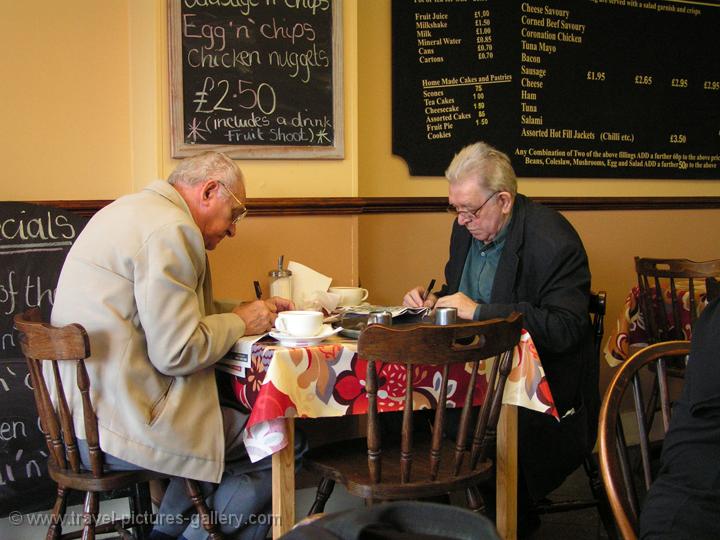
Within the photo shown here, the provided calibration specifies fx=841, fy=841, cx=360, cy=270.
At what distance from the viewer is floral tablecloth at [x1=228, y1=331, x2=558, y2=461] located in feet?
Result: 6.79

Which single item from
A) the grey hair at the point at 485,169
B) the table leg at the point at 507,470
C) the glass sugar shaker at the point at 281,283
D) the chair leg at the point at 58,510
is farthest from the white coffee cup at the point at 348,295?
the chair leg at the point at 58,510

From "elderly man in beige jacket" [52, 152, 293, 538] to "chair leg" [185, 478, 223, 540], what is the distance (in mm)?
54

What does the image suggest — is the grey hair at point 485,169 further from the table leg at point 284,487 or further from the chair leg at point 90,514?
the chair leg at point 90,514

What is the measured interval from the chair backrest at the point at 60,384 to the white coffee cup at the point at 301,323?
1.64 feet

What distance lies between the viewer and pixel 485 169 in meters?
2.80

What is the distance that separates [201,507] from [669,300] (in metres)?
2.15

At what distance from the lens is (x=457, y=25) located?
373 cm

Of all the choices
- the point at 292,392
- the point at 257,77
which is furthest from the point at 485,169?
the point at 292,392

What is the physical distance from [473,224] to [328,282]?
54 centimetres

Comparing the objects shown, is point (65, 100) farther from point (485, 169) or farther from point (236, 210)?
point (485, 169)

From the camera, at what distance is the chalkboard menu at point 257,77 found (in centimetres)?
295

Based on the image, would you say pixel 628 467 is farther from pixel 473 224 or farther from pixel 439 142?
pixel 439 142

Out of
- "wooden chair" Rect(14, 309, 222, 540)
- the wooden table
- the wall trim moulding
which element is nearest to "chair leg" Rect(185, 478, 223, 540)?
"wooden chair" Rect(14, 309, 222, 540)

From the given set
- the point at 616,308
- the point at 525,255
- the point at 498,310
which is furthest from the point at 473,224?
the point at 616,308
